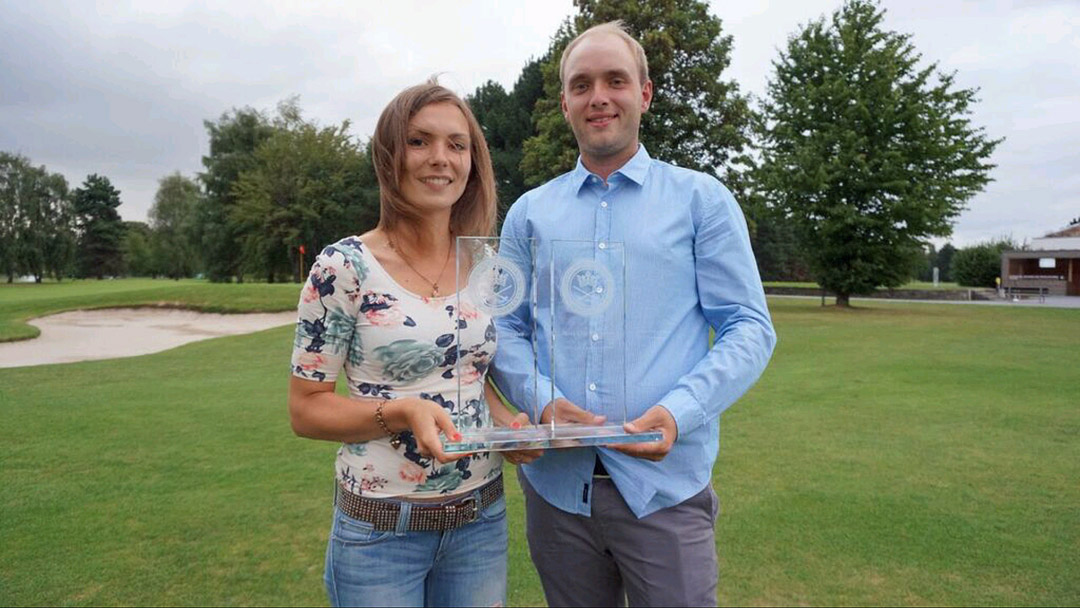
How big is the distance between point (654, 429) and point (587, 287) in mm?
401

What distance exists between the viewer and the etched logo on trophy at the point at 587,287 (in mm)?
1878

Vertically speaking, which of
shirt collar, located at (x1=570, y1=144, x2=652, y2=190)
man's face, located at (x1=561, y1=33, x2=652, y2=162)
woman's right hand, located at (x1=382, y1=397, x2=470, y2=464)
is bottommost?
woman's right hand, located at (x1=382, y1=397, x2=470, y2=464)

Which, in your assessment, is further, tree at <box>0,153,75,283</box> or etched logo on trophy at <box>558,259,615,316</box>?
tree at <box>0,153,75,283</box>

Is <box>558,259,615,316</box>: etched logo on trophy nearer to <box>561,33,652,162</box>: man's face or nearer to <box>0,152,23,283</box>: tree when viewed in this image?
<box>561,33,652,162</box>: man's face

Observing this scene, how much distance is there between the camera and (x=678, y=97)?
79.4ft

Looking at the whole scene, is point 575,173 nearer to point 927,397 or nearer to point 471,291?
point 471,291

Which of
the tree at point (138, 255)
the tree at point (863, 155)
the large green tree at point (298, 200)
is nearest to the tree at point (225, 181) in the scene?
the large green tree at point (298, 200)

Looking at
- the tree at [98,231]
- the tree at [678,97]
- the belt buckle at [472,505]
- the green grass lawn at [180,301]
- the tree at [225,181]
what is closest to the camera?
the belt buckle at [472,505]

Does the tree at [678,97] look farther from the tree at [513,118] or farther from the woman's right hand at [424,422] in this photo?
the woman's right hand at [424,422]

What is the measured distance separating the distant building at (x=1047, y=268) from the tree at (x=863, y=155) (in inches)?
537

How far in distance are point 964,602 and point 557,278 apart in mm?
2833

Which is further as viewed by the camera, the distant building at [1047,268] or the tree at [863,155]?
the distant building at [1047,268]

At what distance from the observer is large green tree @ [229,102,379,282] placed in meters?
40.4

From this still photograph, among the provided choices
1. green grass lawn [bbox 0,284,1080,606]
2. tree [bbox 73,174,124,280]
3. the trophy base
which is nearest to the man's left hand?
the trophy base
